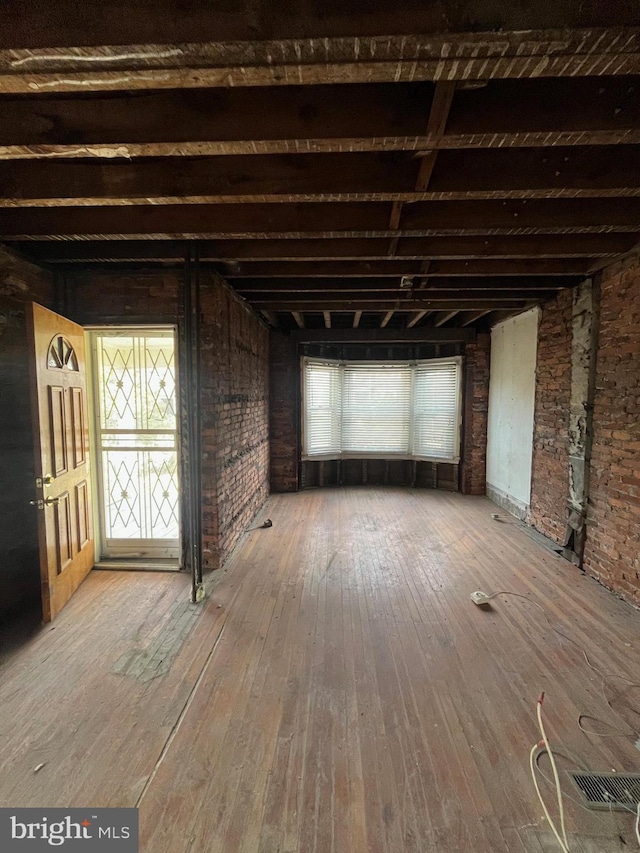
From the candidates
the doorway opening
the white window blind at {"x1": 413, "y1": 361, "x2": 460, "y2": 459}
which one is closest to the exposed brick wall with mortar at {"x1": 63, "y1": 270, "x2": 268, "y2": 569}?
the doorway opening

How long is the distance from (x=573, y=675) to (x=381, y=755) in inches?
51.7

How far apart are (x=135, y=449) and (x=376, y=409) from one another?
429 cm

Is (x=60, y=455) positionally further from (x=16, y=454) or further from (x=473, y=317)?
(x=473, y=317)

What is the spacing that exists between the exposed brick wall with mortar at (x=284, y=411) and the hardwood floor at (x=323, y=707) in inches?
115

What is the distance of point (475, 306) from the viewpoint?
4352 mm

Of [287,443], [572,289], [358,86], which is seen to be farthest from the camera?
[287,443]

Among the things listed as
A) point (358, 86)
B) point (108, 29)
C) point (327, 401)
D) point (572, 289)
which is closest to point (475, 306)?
point (572, 289)

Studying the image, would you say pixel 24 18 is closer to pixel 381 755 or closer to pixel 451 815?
pixel 381 755

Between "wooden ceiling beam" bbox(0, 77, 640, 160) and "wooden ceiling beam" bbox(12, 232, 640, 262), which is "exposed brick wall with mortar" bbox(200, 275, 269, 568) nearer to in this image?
"wooden ceiling beam" bbox(12, 232, 640, 262)

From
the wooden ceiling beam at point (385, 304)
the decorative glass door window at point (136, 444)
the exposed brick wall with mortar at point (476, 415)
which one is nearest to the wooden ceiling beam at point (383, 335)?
the exposed brick wall with mortar at point (476, 415)

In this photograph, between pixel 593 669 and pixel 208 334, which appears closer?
pixel 593 669

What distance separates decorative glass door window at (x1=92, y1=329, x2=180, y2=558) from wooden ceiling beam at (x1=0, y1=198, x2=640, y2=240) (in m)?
1.05

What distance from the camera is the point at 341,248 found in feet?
8.90

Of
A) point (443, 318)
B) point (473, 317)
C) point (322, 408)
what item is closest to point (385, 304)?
point (443, 318)
